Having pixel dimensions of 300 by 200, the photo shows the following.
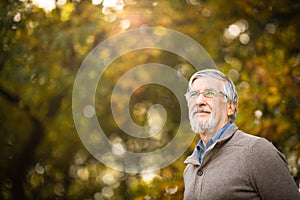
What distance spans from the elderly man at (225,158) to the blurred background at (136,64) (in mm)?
2378

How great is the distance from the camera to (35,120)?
5.96 m

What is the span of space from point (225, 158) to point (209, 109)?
0.29 metres

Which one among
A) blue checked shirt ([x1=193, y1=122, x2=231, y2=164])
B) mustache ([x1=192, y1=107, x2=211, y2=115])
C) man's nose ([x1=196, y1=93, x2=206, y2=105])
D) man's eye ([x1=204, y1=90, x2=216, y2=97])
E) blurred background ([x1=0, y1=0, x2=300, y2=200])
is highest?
man's eye ([x1=204, y1=90, x2=216, y2=97])

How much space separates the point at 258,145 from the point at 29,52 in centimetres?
397

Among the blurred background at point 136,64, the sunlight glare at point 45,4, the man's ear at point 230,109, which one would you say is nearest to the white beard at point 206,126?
the man's ear at point 230,109

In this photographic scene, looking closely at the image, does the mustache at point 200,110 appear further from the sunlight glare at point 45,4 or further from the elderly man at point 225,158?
the sunlight glare at point 45,4

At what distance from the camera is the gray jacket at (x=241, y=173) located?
60.9 inches

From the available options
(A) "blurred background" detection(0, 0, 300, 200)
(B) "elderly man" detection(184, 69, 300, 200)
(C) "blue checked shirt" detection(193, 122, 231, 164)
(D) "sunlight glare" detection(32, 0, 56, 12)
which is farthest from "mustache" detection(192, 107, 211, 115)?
(D) "sunlight glare" detection(32, 0, 56, 12)

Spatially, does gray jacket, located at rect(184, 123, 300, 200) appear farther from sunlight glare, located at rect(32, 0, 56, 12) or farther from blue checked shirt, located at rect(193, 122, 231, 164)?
sunlight glare, located at rect(32, 0, 56, 12)

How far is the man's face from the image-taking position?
1.89 metres

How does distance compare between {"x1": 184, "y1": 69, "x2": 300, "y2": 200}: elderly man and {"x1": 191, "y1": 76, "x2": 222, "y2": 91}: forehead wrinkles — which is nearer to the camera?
{"x1": 184, "y1": 69, "x2": 300, "y2": 200}: elderly man

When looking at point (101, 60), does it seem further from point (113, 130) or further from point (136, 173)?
point (136, 173)

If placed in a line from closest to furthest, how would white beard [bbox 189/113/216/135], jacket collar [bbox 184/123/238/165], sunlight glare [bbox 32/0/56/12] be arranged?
jacket collar [bbox 184/123/238/165]
white beard [bbox 189/113/216/135]
sunlight glare [bbox 32/0/56/12]

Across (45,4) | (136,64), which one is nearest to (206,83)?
(136,64)
